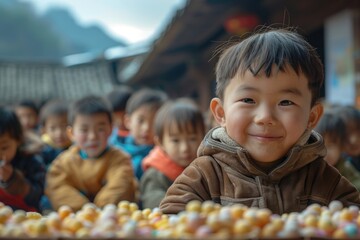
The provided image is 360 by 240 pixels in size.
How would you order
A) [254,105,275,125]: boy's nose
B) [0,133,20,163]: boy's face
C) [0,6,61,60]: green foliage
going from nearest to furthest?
[254,105,275,125]: boy's nose → [0,133,20,163]: boy's face → [0,6,61,60]: green foliage

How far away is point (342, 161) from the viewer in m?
3.41

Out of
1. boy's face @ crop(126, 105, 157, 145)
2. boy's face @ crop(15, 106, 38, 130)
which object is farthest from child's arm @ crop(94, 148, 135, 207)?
boy's face @ crop(15, 106, 38, 130)

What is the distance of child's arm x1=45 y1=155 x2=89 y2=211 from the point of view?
11.0 feet

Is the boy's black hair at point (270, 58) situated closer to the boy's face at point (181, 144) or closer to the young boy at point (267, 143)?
the young boy at point (267, 143)

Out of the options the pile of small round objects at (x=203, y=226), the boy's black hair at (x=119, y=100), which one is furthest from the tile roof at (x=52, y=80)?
the pile of small round objects at (x=203, y=226)

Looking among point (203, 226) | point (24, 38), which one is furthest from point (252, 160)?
point (24, 38)

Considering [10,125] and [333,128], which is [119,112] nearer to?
[10,125]

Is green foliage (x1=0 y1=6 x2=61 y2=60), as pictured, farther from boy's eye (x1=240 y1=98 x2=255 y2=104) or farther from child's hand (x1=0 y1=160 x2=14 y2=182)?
boy's eye (x1=240 y1=98 x2=255 y2=104)

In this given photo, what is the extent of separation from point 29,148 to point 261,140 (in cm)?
207

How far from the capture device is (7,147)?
3.19m

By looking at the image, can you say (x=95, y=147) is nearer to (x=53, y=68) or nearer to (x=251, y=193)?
(x=251, y=193)

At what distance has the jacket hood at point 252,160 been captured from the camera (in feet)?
5.67

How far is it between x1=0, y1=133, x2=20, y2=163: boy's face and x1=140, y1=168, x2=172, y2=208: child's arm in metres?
0.83

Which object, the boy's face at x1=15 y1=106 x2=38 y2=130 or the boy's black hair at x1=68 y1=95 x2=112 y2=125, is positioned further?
the boy's face at x1=15 y1=106 x2=38 y2=130
